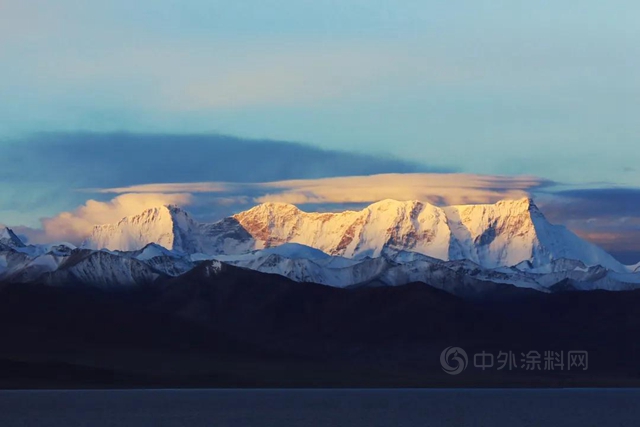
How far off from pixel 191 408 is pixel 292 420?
3523cm

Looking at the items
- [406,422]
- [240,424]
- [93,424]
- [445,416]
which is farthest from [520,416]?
[93,424]

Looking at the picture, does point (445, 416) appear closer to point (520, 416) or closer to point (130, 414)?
point (520, 416)

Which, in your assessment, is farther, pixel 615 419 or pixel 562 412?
pixel 562 412

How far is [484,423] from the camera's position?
158625 mm

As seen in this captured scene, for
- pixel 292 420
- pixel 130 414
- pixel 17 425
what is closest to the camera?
pixel 17 425

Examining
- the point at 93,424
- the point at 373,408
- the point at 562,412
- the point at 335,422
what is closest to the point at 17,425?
the point at 93,424

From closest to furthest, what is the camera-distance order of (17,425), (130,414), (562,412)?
→ (17,425)
(130,414)
(562,412)

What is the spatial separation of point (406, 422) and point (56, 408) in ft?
194

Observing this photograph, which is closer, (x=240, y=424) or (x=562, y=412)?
(x=240, y=424)

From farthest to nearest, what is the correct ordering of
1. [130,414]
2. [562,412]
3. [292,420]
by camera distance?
[562,412], [130,414], [292,420]

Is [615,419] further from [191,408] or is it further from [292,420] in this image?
[191,408]

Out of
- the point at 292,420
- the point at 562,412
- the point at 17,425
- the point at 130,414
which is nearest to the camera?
the point at 17,425

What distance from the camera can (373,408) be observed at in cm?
19762

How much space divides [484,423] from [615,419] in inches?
828
